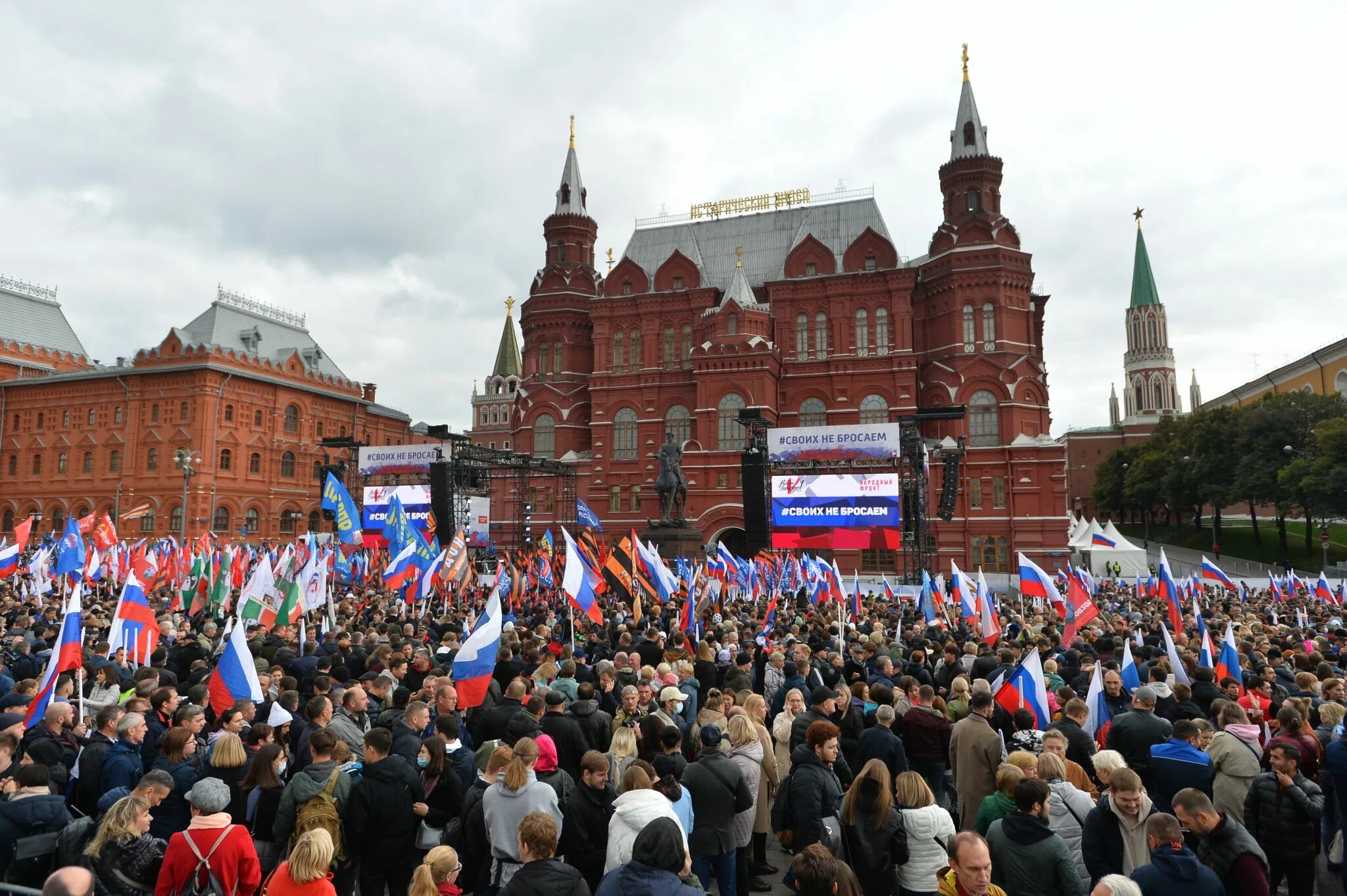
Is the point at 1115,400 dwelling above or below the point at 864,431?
above

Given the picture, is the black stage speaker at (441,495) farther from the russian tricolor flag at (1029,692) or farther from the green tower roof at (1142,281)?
the green tower roof at (1142,281)

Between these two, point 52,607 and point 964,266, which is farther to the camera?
point 964,266

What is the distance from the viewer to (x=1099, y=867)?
5094mm

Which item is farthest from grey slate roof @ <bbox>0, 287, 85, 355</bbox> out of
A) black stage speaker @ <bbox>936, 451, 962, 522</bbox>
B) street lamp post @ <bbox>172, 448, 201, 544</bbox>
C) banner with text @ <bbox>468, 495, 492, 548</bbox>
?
black stage speaker @ <bbox>936, 451, 962, 522</bbox>

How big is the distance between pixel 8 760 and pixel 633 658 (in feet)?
18.0

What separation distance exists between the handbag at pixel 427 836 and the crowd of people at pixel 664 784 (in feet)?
0.05

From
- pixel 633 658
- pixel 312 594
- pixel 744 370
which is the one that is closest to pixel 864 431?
pixel 744 370

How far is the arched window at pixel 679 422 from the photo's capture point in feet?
156

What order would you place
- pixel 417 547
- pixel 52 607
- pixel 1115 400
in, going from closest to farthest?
pixel 52 607
pixel 417 547
pixel 1115 400

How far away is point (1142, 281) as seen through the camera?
103 meters

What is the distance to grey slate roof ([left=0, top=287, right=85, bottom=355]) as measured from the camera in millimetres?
59156

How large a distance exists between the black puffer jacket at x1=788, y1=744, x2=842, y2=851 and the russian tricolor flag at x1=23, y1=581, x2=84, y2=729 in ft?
19.2

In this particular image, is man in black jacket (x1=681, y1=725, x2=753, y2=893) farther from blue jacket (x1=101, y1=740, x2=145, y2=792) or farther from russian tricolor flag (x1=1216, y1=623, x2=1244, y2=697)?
russian tricolor flag (x1=1216, y1=623, x2=1244, y2=697)

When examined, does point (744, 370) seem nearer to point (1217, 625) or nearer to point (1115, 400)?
point (1217, 625)
